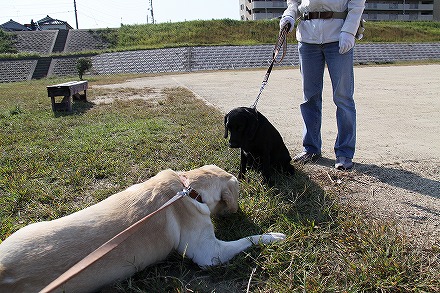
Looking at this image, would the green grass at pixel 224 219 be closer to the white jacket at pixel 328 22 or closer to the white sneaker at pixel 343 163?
the white sneaker at pixel 343 163

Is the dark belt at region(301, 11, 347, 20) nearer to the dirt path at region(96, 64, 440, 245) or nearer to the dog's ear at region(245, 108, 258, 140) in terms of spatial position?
the dog's ear at region(245, 108, 258, 140)

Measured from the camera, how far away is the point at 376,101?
28.5 ft

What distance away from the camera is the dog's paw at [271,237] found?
236 cm

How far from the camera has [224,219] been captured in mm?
2709

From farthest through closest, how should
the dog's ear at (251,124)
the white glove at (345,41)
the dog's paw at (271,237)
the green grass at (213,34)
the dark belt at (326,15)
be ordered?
the green grass at (213,34) < the dark belt at (326,15) < the white glove at (345,41) < the dog's ear at (251,124) < the dog's paw at (271,237)

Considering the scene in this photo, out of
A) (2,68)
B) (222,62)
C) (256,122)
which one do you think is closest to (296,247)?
(256,122)

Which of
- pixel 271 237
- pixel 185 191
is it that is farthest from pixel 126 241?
pixel 271 237

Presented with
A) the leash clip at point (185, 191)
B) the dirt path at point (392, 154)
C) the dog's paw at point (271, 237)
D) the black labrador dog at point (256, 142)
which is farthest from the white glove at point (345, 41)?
the leash clip at point (185, 191)

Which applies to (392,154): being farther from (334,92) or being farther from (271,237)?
(271,237)

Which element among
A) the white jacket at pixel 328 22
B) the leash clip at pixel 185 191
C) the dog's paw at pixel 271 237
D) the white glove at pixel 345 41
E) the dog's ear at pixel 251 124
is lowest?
the dog's paw at pixel 271 237

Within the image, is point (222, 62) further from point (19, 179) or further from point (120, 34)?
point (19, 179)

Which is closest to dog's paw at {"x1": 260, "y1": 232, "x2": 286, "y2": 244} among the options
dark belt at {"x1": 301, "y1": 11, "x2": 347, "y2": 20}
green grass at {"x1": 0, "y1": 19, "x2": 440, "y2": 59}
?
dark belt at {"x1": 301, "y1": 11, "x2": 347, "y2": 20}

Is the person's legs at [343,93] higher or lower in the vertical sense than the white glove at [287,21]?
lower

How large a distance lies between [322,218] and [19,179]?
2868 millimetres
